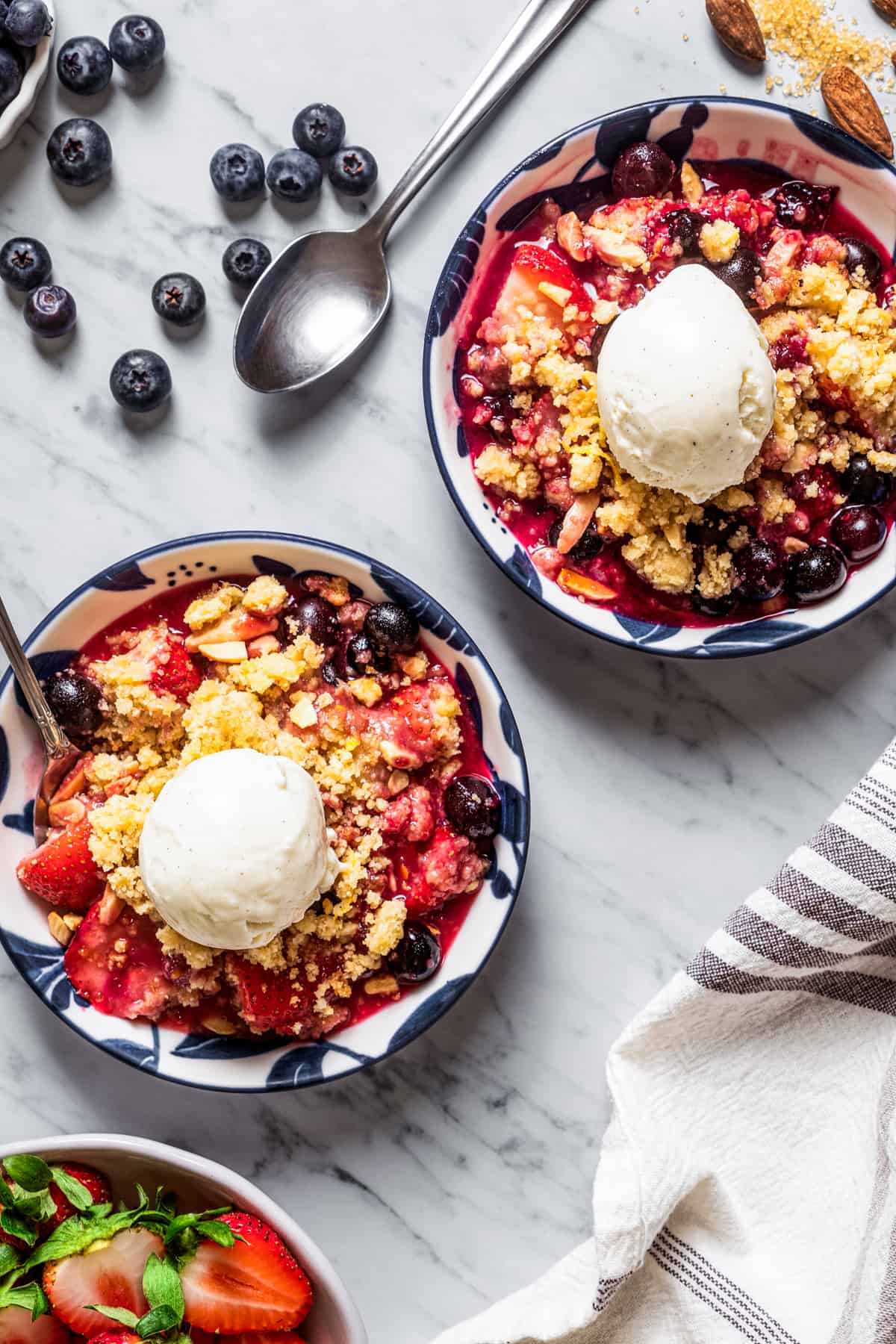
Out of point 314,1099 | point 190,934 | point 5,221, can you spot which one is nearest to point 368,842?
point 190,934

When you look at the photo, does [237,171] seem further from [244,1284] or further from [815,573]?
[244,1284]

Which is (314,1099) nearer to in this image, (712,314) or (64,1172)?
(64,1172)

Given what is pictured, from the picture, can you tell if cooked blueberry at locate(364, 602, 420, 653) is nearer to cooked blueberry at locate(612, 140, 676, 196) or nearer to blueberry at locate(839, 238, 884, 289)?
cooked blueberry at locate(612, 140, 676, 196)

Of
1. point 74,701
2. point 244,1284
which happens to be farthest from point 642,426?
point 244,1284

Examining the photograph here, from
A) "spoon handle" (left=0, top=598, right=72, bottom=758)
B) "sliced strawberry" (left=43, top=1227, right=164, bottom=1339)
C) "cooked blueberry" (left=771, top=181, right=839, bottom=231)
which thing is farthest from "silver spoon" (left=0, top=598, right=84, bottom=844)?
"cooked blueberry" (left=771, top=181, right=839, bottom=231)

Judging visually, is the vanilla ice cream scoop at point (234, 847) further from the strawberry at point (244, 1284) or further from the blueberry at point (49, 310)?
the blueberry at point (49, 310)

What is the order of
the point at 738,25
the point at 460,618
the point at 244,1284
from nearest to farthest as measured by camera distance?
the point at 244,1284, the point at 738,25, the point at 460,618
